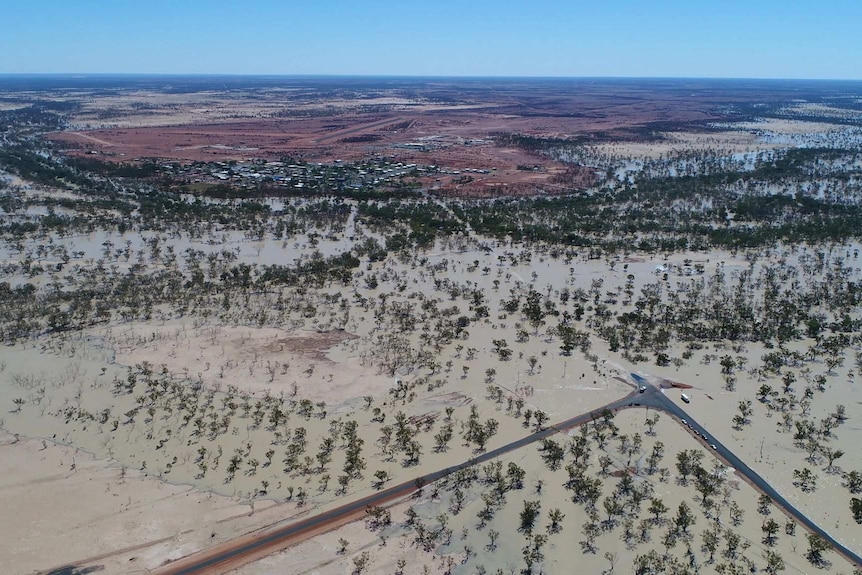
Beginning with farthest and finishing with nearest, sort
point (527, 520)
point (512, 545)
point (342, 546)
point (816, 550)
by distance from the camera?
point (527, 520) → point (512, 545) → point (342, 546) → point (816, 550)

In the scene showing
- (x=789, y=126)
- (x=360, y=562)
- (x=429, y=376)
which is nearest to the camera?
(x=360, y=562)

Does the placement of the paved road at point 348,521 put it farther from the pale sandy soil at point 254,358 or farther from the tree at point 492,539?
the pale sandy soil at point 254,358

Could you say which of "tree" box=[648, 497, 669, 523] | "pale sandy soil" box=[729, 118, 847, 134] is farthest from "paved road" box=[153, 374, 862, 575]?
"pale sandy soil" box=[729, 118, 847, 134]

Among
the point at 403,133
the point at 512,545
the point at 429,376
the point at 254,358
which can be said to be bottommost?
the point at 512,545

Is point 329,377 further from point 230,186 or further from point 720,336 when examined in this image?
point 230,186

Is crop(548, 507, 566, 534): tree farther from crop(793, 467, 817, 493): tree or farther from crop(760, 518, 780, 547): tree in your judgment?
crop(793, 467, 817, 493): tree

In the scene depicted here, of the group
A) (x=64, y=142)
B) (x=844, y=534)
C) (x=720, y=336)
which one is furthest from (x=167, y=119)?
(x=844, y=534)

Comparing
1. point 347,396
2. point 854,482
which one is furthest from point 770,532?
point 347,396

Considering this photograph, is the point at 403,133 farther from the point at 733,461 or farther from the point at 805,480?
the point at 805,480
